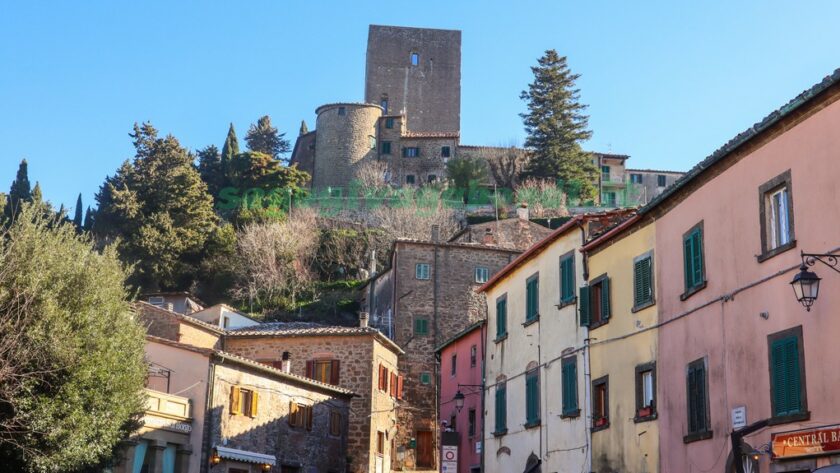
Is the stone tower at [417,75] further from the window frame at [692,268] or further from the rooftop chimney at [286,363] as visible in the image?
the window frame at [692,268]

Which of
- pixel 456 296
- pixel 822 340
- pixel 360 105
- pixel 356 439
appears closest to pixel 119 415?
pixel 822 340


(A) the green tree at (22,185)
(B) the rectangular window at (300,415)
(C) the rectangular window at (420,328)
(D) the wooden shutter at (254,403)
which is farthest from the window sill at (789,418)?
(A) the green tree at (22,185)

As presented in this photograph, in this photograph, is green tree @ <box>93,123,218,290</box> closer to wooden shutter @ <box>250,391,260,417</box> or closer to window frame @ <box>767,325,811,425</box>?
wooden shutter @ <box>250,391,260,417</box>

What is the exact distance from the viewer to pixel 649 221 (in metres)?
21.7

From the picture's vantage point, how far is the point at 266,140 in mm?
104000

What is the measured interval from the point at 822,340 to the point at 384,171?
71744 mm

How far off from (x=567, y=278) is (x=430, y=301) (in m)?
23.4

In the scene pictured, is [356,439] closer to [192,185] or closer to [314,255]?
[314,255]

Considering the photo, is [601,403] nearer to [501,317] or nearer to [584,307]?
[584,307]

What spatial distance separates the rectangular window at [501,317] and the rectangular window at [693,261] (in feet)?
37.5

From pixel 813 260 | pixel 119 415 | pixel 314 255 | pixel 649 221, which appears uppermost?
pixel 314 255

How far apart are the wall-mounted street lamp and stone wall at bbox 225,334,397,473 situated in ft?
87.9

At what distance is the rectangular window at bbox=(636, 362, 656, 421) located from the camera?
20.9 meters

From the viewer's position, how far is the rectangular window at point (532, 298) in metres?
28.1
